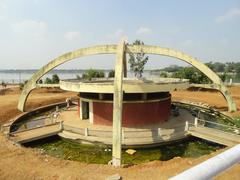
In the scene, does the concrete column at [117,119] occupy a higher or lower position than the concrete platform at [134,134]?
higher

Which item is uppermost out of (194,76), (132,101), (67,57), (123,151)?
(67,57)

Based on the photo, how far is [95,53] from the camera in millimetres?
22250

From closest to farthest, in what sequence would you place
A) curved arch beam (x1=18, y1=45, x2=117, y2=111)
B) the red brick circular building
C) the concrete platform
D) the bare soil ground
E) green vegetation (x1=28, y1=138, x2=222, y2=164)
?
the bare soil ground < green vegetation (x1=28, y1=138, x2=222, y2=164) < the concrete platform < the red brick circular building < curved arch beam (x1=18, y1=45, x2=117, y2=111)

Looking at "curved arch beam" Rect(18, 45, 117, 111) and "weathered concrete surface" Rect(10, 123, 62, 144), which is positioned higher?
"curved arch beam" Rect(18, 45, 117, 111)

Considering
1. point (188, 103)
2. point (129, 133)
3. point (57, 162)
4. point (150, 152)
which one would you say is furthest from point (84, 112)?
point (188, 103)

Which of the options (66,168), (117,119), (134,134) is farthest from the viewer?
(134,134)

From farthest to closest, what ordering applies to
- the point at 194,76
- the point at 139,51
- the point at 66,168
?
1. the point at 194,76
2. the point at 139,51
3. the point at 66,168

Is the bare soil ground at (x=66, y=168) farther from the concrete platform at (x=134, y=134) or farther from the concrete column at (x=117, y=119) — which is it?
the concrete platform at (x=134, y=134)

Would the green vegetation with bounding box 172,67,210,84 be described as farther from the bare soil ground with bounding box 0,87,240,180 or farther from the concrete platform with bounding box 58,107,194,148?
the bare soil ground with bounding box 0,87,240,180

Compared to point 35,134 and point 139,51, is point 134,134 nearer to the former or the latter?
point 35,134

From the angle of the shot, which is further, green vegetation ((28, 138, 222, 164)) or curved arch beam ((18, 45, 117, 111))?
curved arch beam ((18, 45, 117, 111))

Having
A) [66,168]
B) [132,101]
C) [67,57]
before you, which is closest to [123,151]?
[132,101]

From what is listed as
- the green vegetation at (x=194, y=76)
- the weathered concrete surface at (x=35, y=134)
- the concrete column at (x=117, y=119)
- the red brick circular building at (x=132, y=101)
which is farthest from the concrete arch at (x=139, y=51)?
the green vegetation at (x=194, y=76)

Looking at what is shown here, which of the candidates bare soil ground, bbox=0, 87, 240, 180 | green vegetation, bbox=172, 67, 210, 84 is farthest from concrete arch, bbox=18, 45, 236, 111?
green vegetation, bbox=172, 67, 210, 84
